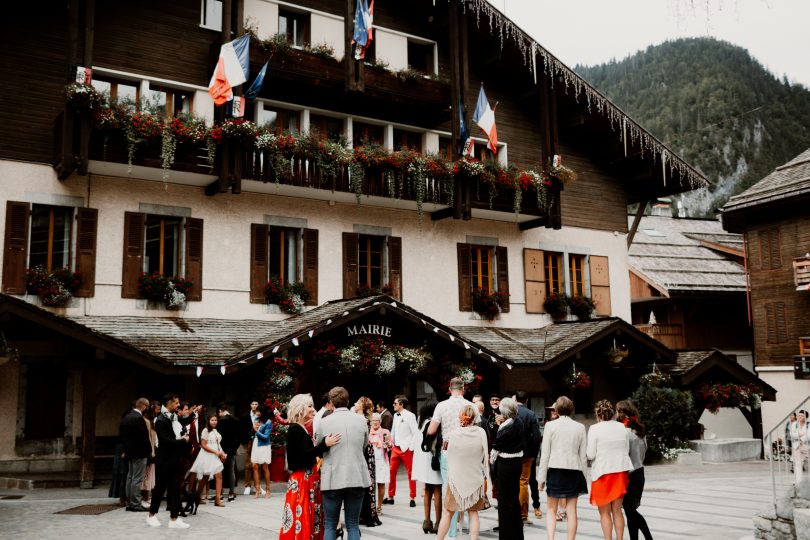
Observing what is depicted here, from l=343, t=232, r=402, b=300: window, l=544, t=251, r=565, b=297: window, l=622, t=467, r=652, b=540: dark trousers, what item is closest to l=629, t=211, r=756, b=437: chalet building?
l=544, t=251, r=565, b=297: window

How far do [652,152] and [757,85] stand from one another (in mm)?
77419

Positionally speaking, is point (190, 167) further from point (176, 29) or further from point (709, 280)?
point (709, 280)

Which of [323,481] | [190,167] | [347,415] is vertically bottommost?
[323,481]

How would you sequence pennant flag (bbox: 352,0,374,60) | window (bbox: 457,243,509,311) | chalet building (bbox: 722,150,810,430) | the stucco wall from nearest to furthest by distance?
the stucco wall < pennant flag (bbox: 352,0,374,60) < window (bbox: 457,243,509,311) < chalet building (bbox: 722,150,810,430)

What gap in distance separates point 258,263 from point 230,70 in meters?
4.46

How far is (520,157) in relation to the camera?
2459cm

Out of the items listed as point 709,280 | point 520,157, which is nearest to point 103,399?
point 520,157

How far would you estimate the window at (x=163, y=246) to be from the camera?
60.2 ft

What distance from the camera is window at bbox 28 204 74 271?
17016 mm

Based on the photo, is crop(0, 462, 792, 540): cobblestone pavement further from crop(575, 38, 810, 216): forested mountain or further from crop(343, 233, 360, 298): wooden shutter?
Result: crop(575, 38, 810, 216): forested mountain

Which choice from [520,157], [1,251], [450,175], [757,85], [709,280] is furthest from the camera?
[757,85]

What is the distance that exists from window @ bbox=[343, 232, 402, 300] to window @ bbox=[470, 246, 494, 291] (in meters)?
2.65

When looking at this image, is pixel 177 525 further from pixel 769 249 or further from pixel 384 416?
pixel 769 249

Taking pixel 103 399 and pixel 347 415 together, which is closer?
pixel 347 415
